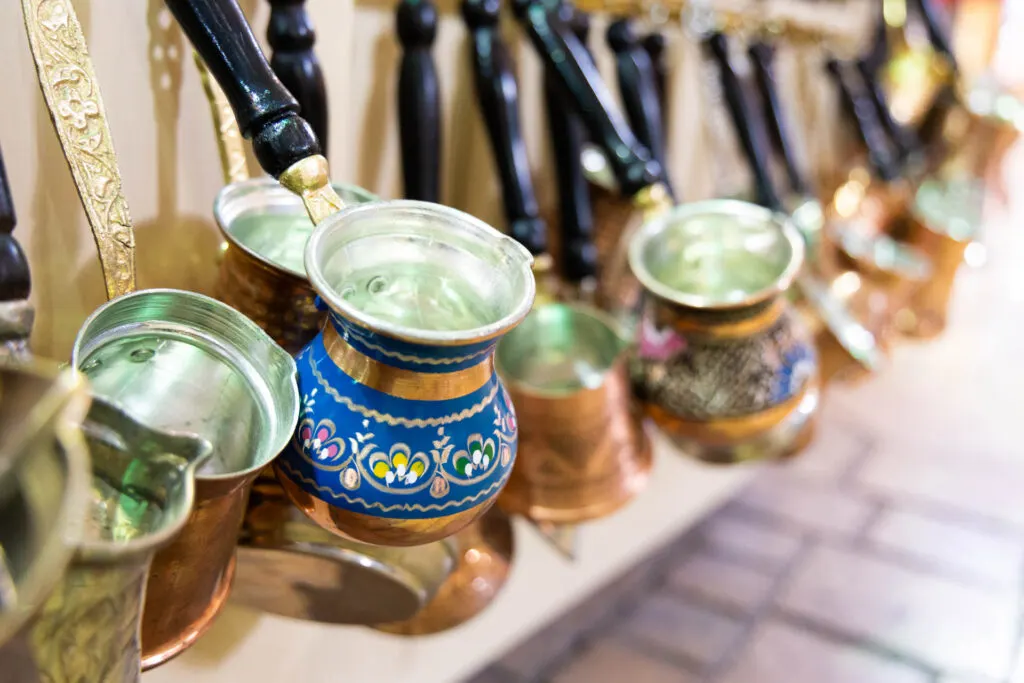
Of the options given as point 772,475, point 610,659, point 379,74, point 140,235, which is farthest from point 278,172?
point 772,475

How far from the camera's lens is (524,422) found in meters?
0.64

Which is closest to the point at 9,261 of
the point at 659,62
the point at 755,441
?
the point at 755,441

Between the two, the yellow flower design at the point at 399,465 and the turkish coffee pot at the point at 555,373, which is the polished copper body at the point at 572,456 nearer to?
the turkish coffee pot at the point at 555,373

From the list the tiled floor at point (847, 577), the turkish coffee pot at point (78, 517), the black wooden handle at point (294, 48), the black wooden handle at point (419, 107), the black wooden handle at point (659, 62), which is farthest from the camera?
the tiled floor at point (847, 577)

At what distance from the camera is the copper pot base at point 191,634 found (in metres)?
0.42

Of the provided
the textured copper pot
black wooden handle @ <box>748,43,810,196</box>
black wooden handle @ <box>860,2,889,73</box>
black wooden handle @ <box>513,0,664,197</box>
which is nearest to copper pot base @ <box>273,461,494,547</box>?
the textured copper pot

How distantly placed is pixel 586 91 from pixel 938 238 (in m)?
0.75

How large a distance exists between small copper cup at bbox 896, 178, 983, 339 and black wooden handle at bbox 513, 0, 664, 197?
0.69 m

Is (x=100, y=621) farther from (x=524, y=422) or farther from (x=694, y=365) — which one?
(x=694, y=365)

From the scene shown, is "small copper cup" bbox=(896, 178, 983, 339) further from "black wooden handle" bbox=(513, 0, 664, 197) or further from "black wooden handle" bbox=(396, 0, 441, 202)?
"black wooden handle" bbox=(396, 0, 441, 202)

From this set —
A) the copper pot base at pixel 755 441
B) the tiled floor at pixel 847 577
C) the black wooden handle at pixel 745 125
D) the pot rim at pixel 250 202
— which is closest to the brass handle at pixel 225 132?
the pot rim at pixel 250 202

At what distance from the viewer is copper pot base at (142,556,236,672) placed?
16.6 inches

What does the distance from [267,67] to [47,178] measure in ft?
0.50

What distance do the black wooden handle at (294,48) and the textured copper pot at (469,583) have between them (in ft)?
1.02
